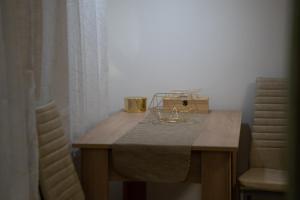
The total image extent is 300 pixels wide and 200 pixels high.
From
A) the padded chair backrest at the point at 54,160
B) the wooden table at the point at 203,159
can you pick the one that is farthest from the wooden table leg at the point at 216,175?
the padded chair backrest at the point at 54,160

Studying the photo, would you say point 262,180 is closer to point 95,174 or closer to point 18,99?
point 95,174

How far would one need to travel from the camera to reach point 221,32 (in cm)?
277

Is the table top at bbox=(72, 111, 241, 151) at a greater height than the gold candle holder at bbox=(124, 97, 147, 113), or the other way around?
the gold candle holder at bbox=(124, 97, 147, 113)

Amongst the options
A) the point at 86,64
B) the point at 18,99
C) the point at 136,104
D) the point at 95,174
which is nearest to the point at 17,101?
the point at 18,99

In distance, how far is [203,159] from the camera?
1.80 meters

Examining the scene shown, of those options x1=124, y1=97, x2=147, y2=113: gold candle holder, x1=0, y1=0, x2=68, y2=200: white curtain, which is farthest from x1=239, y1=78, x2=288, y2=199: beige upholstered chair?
x1=0, y1=0, x2=68, y2=200: white curtain

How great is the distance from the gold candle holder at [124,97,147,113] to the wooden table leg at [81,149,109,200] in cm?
84

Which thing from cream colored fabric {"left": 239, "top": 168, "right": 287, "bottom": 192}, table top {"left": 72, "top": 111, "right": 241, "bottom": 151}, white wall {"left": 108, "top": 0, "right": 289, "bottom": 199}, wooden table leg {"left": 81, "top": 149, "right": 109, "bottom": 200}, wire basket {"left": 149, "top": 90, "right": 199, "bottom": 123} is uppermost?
white wall {"left": 108, "top": 0, "right": 289, "bottom": 199}

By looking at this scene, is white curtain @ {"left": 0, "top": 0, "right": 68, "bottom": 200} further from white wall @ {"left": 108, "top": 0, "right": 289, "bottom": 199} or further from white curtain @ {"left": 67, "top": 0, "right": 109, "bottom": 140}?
white wall @ {"left": 108, "top": 0, "right": 289, "bottom": 199}

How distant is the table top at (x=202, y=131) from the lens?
1815mm

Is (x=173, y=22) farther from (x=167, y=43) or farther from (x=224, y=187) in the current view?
(x=224, y=187)

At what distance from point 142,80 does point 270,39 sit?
87 cm

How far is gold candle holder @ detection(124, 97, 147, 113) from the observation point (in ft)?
8.81

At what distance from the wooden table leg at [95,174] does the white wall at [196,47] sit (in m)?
1.06
